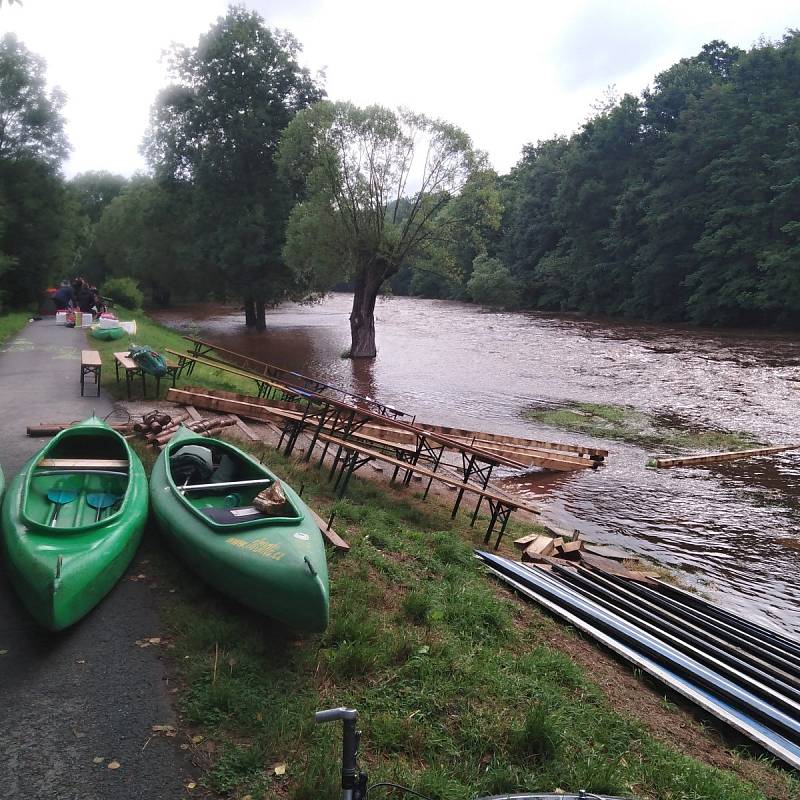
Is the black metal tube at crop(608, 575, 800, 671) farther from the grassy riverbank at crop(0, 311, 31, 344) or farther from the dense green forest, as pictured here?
the dense green forest

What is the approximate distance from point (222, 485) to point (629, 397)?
652 inches

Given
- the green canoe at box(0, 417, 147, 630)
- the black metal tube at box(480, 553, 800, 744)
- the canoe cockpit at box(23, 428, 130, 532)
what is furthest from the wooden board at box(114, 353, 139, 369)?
the black metal tube at box(480, 553, 800, 744)

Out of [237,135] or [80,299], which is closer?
[80,299]

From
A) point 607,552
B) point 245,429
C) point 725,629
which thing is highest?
point 245,429

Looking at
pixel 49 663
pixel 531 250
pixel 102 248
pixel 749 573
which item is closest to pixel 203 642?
pixel 49 663

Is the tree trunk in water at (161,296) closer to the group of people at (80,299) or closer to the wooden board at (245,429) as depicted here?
the group of people at (80,299)

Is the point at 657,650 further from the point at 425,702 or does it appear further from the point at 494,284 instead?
the point at 494,284

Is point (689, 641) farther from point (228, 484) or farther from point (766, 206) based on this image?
point (766, 206)

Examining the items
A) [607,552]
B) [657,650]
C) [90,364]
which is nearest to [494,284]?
[90,364]

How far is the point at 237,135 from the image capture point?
32.7m

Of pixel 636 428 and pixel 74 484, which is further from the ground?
pixel 74 484

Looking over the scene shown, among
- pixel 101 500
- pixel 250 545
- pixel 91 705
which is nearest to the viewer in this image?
pixel 91 705

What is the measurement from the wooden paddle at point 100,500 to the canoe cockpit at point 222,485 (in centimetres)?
66

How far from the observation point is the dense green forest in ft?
92.6
